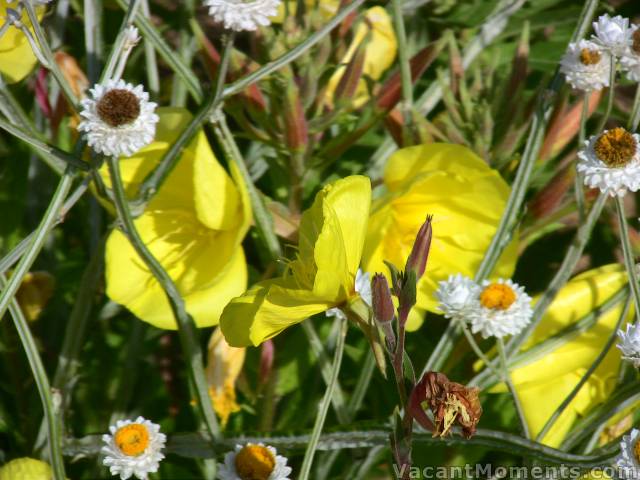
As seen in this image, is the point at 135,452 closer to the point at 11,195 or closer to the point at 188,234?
the point at 188,234

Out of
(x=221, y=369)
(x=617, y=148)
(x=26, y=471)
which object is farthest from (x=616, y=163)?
(x=26, y=471)

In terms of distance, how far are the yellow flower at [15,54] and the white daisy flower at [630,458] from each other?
0.68 m

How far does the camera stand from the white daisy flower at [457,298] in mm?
776

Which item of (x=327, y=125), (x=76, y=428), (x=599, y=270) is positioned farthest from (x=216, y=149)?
(x=599, y=270)

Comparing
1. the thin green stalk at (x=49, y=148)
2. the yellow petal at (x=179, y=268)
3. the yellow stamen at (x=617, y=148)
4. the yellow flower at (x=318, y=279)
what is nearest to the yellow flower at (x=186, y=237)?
the yellow petal at (x=179, y=268)

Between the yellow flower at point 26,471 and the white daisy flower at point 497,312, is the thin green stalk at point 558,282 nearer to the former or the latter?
the white daisy flower at point 497,312

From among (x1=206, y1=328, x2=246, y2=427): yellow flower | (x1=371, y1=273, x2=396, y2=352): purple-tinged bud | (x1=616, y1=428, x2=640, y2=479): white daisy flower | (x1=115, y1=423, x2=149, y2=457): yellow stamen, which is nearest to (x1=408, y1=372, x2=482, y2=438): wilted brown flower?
(x1=371, y1=273, x2=396, y2=352): purple-tinged bud

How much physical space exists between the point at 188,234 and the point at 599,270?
462 millimetres

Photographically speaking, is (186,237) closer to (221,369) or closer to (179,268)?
(179,268)

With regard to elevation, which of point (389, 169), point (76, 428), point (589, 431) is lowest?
point (76, 428)

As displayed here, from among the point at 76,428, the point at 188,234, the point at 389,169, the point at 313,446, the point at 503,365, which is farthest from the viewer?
the point at 76,428

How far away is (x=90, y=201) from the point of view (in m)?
1.06

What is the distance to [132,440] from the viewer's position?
73 centimetres

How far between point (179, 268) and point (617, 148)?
48cm
